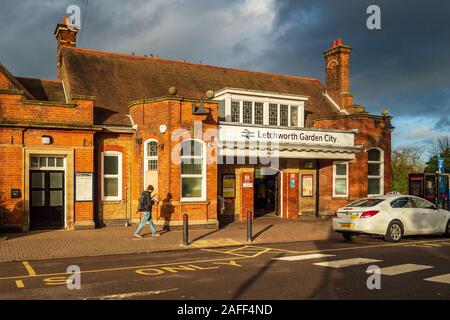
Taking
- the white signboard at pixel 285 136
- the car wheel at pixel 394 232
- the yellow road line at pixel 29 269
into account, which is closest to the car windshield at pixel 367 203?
the car wheel at pixel 394 232

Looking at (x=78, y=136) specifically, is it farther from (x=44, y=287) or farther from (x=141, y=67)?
(x=44, y=287)

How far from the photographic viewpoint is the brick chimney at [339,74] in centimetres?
2586

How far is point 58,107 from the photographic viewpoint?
17.1m

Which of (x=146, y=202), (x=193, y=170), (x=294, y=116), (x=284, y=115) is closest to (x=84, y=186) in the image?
(x=146, y=202)

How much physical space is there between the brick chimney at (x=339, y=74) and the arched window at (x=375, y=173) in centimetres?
346

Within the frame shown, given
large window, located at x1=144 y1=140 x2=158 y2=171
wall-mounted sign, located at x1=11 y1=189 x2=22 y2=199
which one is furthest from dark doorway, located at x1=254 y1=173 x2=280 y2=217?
wall-mounted sign, located at x1=11 y1=189 x2=22 y2=199

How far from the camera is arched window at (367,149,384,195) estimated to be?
23438 mm

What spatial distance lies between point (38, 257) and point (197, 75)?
14.5 meters

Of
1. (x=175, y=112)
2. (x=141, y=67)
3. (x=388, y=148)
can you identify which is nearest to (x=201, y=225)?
(x=175, y=112)

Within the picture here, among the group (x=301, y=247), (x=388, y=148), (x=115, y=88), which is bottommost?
(x=301, y=247)

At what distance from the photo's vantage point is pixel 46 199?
56.4 feet

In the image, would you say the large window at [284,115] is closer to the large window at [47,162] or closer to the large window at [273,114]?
the large window at [273,114]

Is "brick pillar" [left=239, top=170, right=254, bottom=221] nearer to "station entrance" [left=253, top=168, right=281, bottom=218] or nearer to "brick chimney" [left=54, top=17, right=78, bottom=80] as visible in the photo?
"station entrance" [left=253, top=168, right=281, bottom=218]
